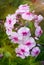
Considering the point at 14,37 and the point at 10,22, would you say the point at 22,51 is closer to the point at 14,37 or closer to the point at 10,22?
the point at 14,37

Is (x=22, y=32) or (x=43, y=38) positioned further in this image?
(x=43, y=38)

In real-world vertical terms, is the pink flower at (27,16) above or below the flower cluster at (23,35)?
above

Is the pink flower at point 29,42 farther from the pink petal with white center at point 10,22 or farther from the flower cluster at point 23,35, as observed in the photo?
the pink petal with white center at point 10,22

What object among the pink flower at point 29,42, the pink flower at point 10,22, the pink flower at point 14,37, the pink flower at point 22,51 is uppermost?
the pink flower at point 10,22

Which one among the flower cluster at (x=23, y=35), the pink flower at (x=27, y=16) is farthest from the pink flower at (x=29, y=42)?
the pink flower at (x=27, y=16)

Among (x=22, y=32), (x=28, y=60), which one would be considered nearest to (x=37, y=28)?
(x=22, y=32)

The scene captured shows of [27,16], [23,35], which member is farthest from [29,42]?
[27,16]

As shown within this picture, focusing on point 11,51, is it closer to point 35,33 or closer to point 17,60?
point 17,60

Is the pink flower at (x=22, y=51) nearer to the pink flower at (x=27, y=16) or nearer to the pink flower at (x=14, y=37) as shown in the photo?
the pink flower at (x=14, y=37)
